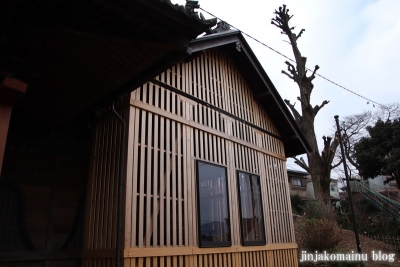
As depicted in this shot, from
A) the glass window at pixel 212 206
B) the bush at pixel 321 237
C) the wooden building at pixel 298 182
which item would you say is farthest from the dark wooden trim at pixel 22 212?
the wooden building at pixel 298 182

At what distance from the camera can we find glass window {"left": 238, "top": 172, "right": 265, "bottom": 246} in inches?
270

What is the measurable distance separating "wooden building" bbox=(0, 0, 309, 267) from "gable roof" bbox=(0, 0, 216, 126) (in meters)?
0.02

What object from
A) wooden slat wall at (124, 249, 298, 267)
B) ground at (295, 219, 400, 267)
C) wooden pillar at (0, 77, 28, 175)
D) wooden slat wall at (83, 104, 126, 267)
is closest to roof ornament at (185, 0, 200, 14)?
wooden pillar at (0, 77, 28, 175)

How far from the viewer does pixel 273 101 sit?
8.98 metres

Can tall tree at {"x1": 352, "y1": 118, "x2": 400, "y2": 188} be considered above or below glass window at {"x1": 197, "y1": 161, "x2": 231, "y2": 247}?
above

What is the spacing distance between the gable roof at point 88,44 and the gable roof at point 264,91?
3.51 m

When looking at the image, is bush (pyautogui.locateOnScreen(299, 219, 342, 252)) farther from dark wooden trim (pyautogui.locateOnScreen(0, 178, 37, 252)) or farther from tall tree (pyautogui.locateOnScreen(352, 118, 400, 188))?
tall tree (pyautogui.locateOnScreen(352, 118, 400, 188))

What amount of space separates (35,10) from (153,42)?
4.16ft

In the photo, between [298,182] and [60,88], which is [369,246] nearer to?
[60,88]

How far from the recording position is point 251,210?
7211mm

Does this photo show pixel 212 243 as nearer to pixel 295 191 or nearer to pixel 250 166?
pixel 250 166

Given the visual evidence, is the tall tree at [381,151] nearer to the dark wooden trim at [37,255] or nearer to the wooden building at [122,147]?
the wooden building at [122,147]

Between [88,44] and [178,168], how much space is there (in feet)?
8.88

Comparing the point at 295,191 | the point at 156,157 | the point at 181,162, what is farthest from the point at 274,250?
the point at 295,191
